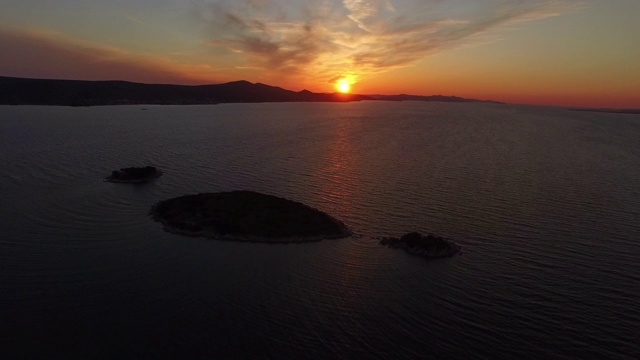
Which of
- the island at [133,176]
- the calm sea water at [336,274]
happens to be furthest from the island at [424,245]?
the island at [133,176]

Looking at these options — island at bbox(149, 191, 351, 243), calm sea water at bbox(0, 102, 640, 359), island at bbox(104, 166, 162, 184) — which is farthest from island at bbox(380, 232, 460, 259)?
island at bbox(104, 166, 162, 184)

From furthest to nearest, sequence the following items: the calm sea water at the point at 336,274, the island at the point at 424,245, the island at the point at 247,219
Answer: the island at the point at 247,219, the island at the point at 424,245, the calm sea water at the point at 336,274

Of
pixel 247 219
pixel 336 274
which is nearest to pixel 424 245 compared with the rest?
pixel 336 274

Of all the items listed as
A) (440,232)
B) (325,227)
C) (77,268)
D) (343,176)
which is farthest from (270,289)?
(343,176)

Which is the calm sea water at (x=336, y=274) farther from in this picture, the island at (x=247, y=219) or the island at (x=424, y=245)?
the island at (x=247, y=219)

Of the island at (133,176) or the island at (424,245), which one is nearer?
the island at (424,245)

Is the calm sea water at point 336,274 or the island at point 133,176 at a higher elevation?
the island at point 133,176

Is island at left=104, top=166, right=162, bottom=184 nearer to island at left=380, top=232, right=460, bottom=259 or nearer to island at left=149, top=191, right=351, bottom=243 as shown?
island at left=149, top=191, right=351, bottom=243
